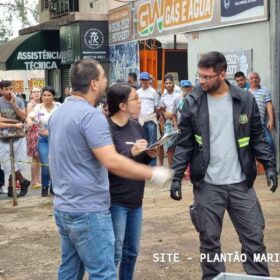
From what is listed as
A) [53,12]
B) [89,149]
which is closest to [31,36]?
[53,12]

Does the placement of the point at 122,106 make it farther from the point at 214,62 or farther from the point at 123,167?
the point at 123,167

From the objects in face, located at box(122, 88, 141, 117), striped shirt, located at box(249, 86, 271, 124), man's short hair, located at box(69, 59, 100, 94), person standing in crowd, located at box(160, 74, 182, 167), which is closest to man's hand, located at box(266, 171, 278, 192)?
face, located at box(122, 88, 141, 117)

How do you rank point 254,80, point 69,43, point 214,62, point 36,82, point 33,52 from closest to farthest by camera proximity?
point 214,62 < point 254,80 < point 69,43 < point 33,52 < point 36,82

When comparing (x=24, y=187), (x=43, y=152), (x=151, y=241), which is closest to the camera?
(x=151, y=241)

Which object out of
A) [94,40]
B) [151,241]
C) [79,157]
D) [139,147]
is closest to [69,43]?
[94,40]

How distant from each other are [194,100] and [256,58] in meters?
6.20

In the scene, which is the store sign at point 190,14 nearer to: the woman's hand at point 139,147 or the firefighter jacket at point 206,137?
the firefighter jacket at point 206,137

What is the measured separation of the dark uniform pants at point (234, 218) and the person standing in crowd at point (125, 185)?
540 mm

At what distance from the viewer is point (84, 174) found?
3.72m

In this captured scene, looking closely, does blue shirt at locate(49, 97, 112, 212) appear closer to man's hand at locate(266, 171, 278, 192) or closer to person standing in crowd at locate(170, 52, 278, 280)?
person standing in crowd at locate(170, 52, 278, 280)

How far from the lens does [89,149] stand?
369 cm

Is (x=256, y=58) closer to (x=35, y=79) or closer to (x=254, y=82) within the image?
(x=254, y=82)

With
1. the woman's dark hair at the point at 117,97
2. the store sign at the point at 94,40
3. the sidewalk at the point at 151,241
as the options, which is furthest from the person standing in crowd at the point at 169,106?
the woman's dark hair at the point at 117,97

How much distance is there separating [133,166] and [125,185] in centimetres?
93
